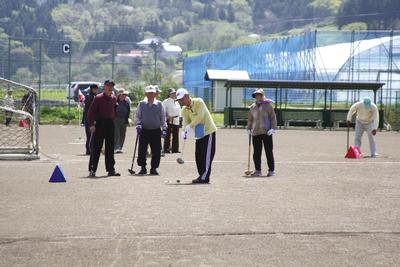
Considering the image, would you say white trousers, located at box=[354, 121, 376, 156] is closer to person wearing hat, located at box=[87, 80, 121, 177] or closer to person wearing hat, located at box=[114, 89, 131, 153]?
person wearing hat, located at box=[114, 89, 131, 153]

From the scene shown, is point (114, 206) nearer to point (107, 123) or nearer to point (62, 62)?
point (107, 123)

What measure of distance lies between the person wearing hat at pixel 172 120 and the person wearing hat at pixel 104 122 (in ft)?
23.5

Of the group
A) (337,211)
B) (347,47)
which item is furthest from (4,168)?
(347,47)

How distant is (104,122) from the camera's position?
18.9 meters

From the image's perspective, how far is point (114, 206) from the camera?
525 inches

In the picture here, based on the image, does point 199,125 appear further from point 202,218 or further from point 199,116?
point 202,218

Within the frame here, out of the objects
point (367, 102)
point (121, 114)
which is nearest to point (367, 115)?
point (367, 102)

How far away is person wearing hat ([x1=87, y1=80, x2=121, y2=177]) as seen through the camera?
1881 cm

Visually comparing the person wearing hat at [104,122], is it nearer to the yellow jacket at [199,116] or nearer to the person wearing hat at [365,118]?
the yellow jacket at [199,116]

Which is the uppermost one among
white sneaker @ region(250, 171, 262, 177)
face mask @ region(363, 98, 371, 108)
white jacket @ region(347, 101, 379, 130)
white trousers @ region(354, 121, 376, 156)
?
face mask @ region(363, 98, 371, 108)

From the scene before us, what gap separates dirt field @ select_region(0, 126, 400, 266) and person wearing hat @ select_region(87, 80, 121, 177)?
0.49 metres

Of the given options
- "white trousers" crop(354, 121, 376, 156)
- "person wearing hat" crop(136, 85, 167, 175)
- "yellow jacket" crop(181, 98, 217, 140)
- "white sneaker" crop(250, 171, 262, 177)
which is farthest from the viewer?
"white trousers" crop(354, 121, 376, 156)

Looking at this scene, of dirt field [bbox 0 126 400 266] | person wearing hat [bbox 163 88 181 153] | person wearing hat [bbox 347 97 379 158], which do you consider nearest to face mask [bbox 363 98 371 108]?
person wearing hat [bbox 347 97 379 158]

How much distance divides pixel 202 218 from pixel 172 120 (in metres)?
14.4
